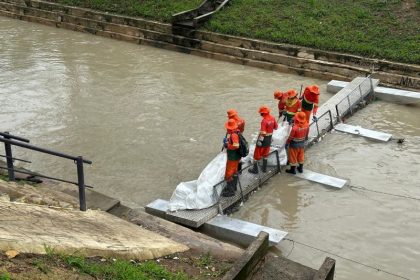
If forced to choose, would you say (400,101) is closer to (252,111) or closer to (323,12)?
(252,111)

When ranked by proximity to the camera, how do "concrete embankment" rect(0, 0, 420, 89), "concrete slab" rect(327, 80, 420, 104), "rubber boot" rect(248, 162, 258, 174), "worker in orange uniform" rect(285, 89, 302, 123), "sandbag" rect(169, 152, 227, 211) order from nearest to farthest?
"sandbag" rect(169, 152, 227, 211)
"rubber boot" rect(248, 162, 258, 174)
"worker in orange uniform" rect(285, 89, 302, 123)
"concrete slab" rect(327, 80, 420, 104)
"concrete embankment" rect(0, 0, 420, 89)

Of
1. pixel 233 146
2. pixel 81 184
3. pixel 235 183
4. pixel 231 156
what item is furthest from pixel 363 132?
pixel 81 184

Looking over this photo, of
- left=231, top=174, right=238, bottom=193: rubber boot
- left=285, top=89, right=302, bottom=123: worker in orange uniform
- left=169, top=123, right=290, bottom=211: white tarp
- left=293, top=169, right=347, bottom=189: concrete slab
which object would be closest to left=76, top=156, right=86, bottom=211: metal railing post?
left=169, top=123, right=290, bottom=211: white tarp

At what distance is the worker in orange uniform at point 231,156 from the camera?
25.9 feet

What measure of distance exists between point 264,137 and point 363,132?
12.1 ft

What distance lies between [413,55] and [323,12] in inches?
167

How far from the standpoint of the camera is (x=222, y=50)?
1788 centimetres

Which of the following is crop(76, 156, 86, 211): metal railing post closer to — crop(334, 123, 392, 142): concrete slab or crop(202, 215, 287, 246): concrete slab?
crop(202, 215, 287, 246): concrete slab

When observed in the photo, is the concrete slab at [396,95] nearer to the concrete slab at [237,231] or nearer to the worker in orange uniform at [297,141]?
the worker in orange uniform at [297,141]

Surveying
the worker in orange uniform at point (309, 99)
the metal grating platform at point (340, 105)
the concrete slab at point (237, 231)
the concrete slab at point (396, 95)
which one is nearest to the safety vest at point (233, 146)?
the concrete slab at point (237, 231)

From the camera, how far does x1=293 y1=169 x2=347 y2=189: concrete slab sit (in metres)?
8.97

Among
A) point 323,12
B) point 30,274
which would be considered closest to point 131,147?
point 30,274

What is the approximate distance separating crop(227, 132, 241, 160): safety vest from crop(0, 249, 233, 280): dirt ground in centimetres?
231

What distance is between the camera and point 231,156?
26.6 feet
